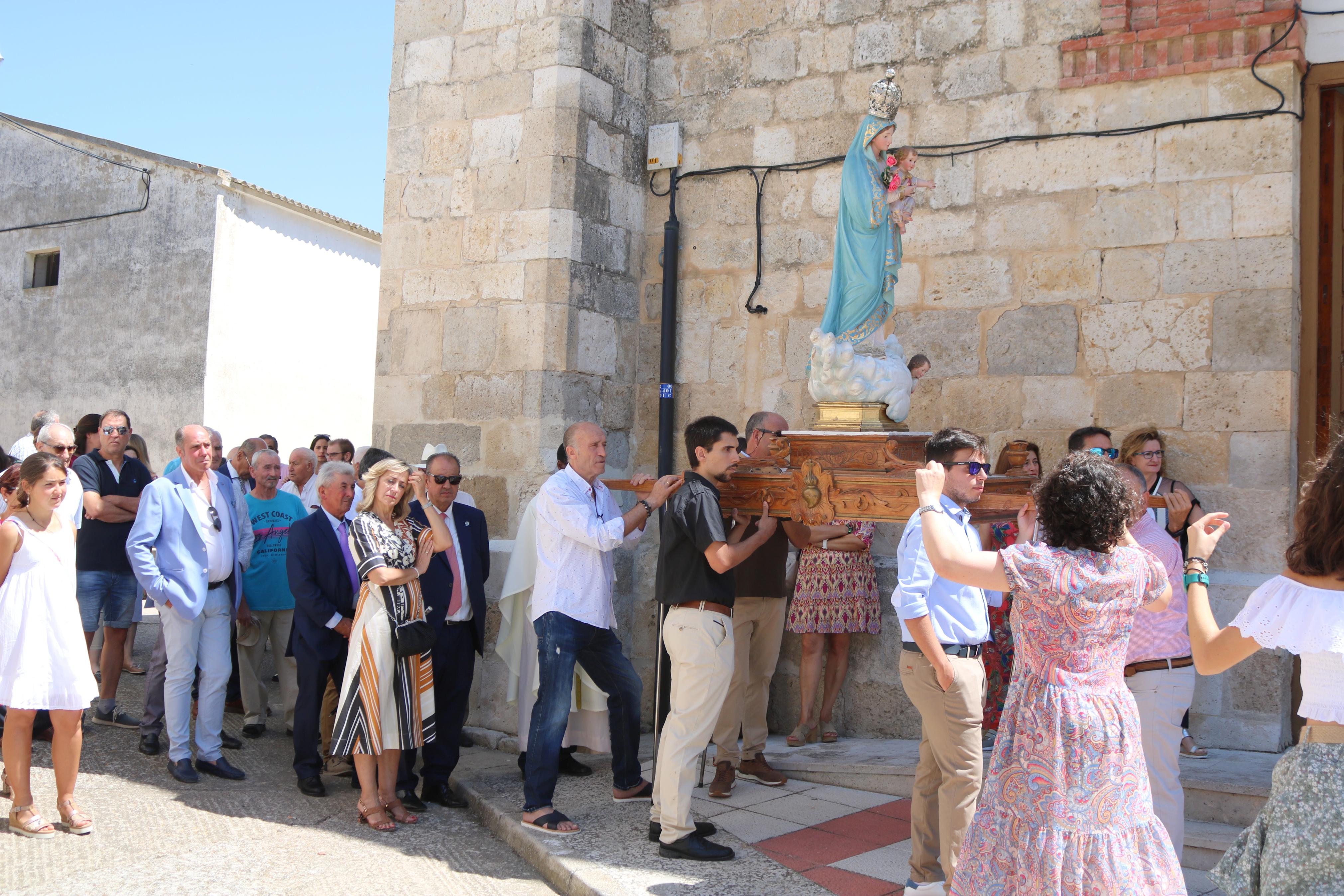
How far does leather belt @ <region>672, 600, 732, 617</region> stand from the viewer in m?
4.30

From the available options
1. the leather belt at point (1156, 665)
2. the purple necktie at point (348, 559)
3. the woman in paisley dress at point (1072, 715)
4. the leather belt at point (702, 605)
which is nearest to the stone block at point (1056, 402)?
the leather belt at point (1156, 665)

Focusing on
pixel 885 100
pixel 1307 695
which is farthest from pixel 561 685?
pixel 1307 695

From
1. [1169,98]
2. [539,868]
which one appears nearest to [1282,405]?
[1169,98]

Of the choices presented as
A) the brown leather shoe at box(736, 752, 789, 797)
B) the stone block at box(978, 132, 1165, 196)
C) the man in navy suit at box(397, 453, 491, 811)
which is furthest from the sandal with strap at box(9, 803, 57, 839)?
the stone block at box(978, 132, 1165, 196)

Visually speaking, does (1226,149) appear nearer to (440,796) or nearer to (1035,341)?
(1035,341)

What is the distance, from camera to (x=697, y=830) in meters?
4.32

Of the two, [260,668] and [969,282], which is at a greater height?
[969,282]

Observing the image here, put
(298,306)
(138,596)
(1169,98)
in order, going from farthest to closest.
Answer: (298,306), (138,596), (1169,98)

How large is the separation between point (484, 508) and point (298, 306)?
11804 mm

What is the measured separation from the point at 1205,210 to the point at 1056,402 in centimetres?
113

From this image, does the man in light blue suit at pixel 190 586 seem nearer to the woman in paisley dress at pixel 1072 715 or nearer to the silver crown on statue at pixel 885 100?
the silver crown on statue at pixel 885 100

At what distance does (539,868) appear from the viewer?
438 centimetres

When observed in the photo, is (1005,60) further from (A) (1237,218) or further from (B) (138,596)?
(B) (138,596)

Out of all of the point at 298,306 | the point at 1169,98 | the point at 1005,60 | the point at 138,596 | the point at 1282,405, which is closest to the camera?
the point at 1282,405
